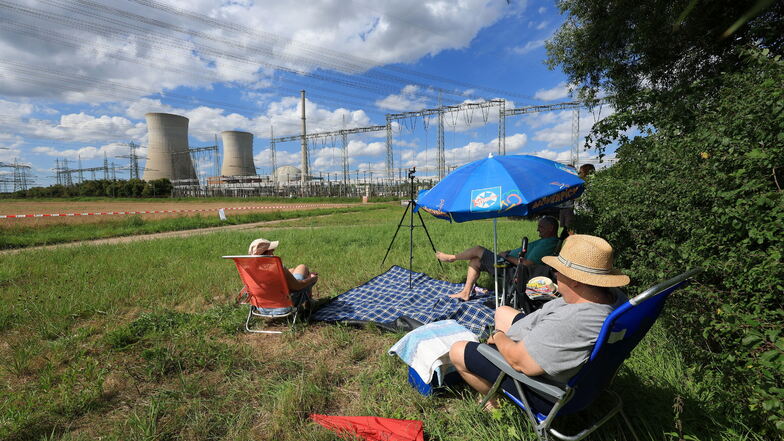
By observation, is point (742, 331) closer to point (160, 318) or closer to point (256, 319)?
point (256, 319)

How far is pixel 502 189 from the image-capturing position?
11.3ft

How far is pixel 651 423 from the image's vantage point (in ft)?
7.66

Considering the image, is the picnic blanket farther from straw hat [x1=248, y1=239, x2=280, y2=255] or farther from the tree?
straw hat [x1=248, y1=239, x2=280, y2=255]

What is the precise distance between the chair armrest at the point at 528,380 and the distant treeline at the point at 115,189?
58.1m

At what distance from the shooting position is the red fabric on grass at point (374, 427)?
7.79 feet

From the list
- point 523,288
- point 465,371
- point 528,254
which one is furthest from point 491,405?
point 528,254

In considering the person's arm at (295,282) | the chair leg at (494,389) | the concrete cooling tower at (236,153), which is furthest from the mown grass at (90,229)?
the concrete cooling tower at (236,153)

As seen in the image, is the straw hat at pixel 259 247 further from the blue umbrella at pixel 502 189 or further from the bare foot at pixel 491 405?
the bare foot at pixel 491 405

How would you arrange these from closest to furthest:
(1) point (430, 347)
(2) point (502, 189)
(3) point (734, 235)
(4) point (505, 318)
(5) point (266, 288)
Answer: (3) point (734, 235) → (1) point (430, 347) → (4) point (505, 318) → (2) point (502, 189) → (5) point (266, 288)

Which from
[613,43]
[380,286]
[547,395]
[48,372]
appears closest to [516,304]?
[547,395]

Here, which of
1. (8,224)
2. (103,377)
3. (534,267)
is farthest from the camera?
(8,224)

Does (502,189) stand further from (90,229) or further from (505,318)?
(90,229)

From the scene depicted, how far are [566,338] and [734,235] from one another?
4.09 ft

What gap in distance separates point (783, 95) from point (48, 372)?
5.43 metres
